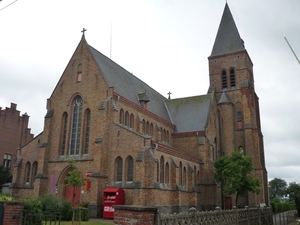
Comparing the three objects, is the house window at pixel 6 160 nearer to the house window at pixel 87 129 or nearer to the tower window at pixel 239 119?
the house window at pixel 87 129

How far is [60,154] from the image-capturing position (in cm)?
2883

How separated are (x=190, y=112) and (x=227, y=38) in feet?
49.1

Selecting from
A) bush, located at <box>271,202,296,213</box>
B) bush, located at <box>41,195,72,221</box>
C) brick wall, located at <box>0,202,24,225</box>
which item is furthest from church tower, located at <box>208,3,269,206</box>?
brick wall, located at <box>0,202,24,225</box>

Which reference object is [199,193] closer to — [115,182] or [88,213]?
[115,182]

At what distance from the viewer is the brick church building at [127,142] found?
82.5 ft

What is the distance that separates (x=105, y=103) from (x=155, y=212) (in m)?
19.5

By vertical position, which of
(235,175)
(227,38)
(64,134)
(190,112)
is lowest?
(235,175)

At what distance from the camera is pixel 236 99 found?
42.7m

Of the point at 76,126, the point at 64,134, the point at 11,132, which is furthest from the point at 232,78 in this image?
the point at 11,132

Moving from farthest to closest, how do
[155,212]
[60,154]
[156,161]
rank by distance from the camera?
[60,154], [156,161], [155,212]

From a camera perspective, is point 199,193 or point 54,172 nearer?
point 54,172

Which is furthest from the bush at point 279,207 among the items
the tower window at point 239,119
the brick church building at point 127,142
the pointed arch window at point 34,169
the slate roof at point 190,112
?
the pointed arch window at point 34,169

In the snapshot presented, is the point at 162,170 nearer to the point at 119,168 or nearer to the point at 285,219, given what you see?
the point at 119,168

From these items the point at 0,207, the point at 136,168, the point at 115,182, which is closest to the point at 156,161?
the point at 136,168
